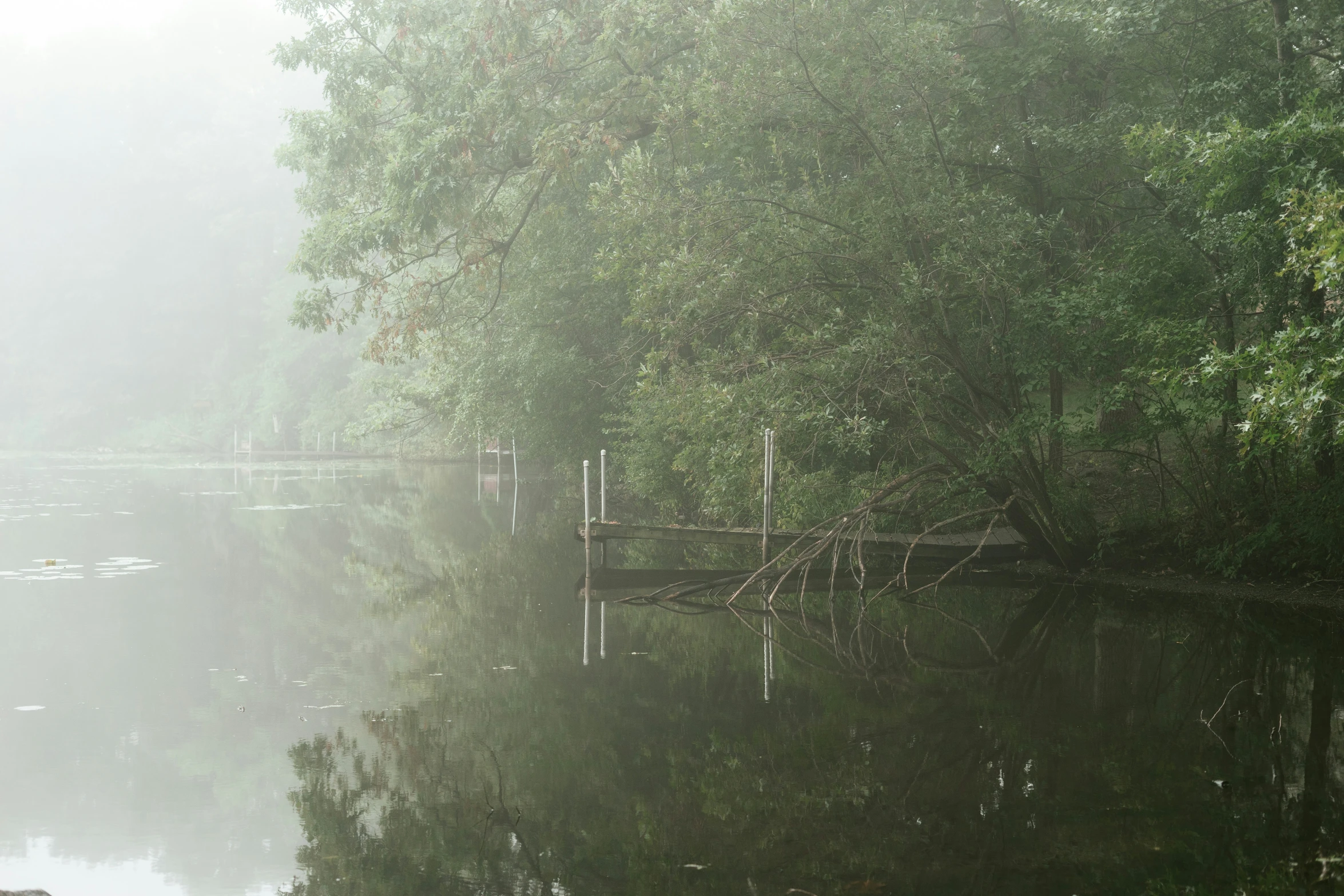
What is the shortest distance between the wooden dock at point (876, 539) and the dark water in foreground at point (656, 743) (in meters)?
1.09

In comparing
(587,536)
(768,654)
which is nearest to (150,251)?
(587,536)

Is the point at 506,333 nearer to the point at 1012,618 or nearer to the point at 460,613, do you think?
the point at 460,613

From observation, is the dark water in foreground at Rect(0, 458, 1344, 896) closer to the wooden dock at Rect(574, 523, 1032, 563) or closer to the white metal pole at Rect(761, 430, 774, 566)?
the white metal pole at Rect(761, 430, 774, 566)

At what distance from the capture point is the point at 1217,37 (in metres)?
13.7

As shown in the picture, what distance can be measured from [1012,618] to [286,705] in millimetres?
7582

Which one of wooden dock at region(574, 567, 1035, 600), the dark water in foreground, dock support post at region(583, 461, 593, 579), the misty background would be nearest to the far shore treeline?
wooden dock at region(574, 567, 1035, 600)

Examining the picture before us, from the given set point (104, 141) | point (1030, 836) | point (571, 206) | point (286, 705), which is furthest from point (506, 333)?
point (104, 141)

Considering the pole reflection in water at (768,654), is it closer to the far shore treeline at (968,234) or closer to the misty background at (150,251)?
the far shore treeline at (968,234)

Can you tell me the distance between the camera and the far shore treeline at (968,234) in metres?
12.4

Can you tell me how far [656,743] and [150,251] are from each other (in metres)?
96.2

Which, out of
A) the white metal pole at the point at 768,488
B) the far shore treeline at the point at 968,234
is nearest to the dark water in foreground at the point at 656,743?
the white metal pole at the point at 768,488

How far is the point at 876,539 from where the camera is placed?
1543 centimetres

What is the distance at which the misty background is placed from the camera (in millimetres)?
85375

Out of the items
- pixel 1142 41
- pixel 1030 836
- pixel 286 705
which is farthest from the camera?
pixel 1142 41
